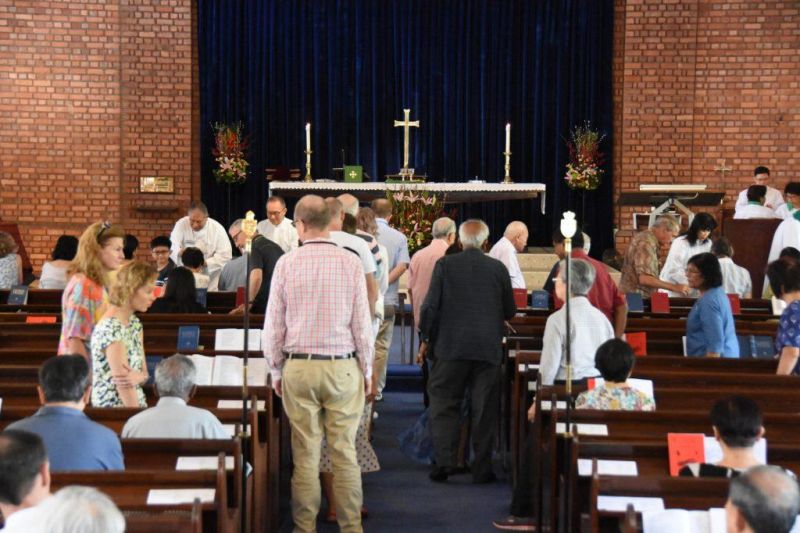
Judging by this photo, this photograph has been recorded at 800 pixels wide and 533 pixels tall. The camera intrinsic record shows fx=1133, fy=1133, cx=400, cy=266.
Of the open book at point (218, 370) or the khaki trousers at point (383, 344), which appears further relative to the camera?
the khaki trousers at point (383, 344)

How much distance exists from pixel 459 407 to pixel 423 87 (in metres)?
9.58

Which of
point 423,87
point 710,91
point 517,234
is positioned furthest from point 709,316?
point 423,87

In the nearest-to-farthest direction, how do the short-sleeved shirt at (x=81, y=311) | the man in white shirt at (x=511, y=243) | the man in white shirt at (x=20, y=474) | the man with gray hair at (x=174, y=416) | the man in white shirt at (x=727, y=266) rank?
the man in white shirt at (x=20, y=474) < the man with gray hair at (x=174, y=416) < the short-sleeved shirt at (x=81, y=311) < the man in white shirt at (x=727, y=266) < the man in white shirt at (x=511, y=243)

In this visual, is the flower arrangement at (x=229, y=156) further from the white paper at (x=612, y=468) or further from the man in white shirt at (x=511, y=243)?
the white paper at (x=612, y=468)

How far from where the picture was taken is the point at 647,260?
8688mm

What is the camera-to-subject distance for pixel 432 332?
6848mm

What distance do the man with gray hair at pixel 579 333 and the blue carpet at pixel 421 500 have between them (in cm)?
92

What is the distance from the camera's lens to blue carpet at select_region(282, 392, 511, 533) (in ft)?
19.9

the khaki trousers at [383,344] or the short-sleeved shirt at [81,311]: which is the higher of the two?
the short-sleeved shirt at [81,311]

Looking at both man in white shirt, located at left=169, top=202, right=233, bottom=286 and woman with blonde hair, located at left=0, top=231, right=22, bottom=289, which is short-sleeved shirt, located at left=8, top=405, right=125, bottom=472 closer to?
woman with blonde hair, located at left=0, top=231, right=22, bottom=289

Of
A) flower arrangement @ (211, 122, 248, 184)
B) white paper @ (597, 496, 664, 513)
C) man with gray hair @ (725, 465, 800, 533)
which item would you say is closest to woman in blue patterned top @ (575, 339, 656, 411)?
white paper @ (597, 496, 664, 513)

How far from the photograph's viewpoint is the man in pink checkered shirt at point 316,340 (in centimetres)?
531

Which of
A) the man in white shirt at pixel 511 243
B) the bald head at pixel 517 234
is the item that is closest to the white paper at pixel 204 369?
the man in white shirt at pixel 511 243

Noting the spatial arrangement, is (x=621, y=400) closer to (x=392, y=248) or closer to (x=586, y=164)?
(x=392, y=248)
